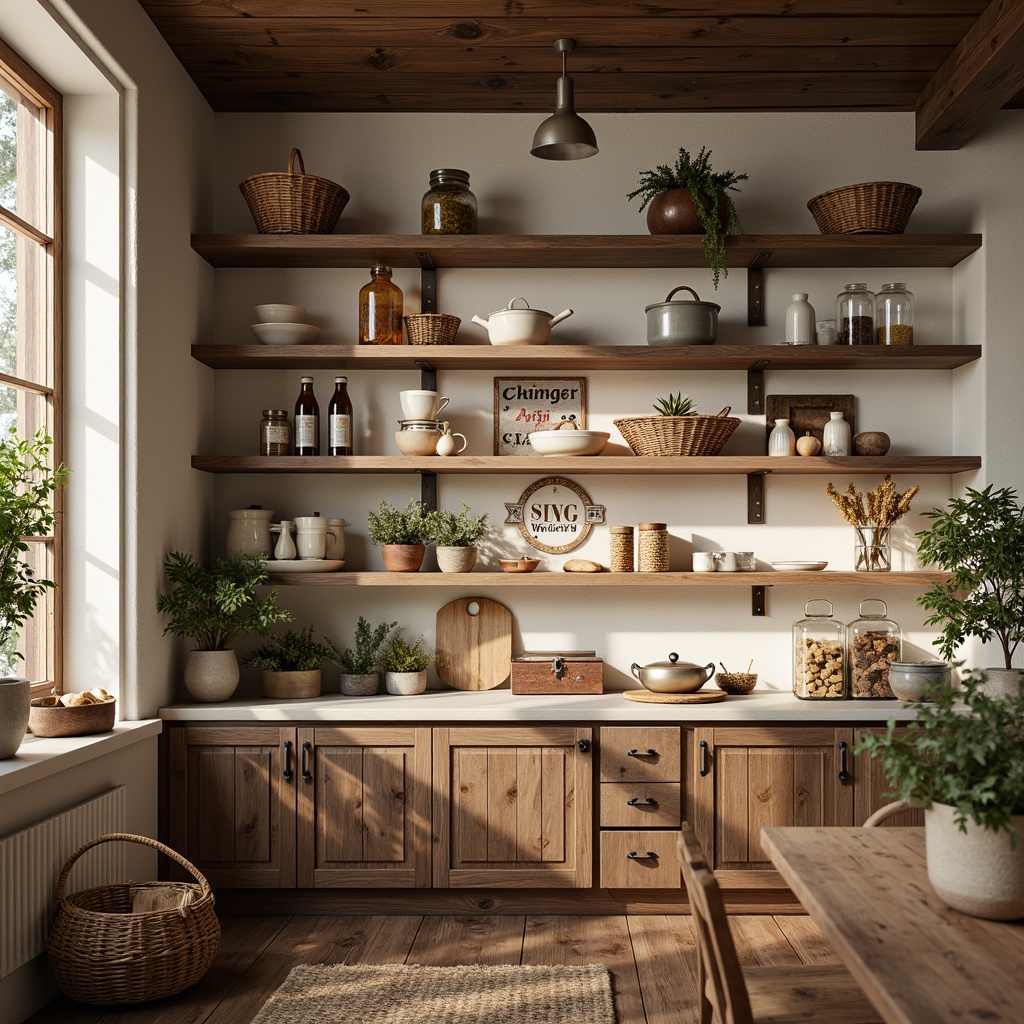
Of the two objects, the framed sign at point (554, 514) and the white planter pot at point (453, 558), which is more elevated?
the framed sign at point (554, 514)

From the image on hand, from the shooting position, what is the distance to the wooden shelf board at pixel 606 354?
3783mm

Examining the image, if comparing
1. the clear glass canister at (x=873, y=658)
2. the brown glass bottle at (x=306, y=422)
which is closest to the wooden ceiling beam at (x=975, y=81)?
the clear glass canister at (x=873, y=658)

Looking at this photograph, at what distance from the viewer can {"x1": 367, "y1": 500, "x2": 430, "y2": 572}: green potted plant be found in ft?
12.6

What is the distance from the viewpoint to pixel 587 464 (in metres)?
3.79

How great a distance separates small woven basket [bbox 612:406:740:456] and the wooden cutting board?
0.85 meters

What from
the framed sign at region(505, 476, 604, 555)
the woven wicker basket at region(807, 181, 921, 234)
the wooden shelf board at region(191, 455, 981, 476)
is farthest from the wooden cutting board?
the woven wicker basket at region(807, 181, 921, 234)

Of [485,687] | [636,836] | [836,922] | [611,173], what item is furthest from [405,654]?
[836,922]

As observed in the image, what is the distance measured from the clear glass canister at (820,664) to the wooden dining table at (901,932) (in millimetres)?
1615

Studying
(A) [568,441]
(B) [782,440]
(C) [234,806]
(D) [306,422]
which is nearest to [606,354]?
(A) [568,441]

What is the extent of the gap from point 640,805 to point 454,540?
45.2 inches

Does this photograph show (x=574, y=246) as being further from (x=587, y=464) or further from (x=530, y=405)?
(x=587, y=464)

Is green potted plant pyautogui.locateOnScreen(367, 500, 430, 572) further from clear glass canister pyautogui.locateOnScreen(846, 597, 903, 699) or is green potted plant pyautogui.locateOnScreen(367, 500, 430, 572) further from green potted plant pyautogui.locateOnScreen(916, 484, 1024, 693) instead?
green potted plant pyautogui.locateOnScreen(916, 484, 1024, 693)

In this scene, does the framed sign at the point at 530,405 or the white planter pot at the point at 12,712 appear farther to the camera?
the framed sign at the point at 530,405

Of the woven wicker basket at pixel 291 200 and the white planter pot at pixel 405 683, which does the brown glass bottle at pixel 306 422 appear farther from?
the white planter pot at pixel 405 683
